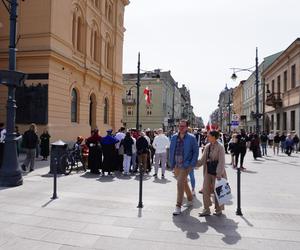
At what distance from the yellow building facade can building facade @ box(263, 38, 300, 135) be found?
16610 mm

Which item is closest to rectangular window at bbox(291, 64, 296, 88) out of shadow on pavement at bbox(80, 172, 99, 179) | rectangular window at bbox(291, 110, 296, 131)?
rectangular window at bbox(291, 110, 296, 131)

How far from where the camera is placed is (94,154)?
12977 millimetres

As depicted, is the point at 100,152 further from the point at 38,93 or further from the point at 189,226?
the point at 38,93

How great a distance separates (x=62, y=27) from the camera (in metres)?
21.9

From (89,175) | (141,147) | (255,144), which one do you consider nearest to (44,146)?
(89,175)

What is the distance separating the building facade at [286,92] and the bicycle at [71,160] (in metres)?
21.9

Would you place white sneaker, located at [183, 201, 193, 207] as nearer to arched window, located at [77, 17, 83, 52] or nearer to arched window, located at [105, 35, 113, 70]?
arched window, located at [77, 17, 83, 52]

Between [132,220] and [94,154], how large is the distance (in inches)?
266

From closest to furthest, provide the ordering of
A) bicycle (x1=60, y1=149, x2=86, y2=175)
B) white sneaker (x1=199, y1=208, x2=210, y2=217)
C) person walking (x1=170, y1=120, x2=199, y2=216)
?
white sneaker (x1=199, y1=208, x2=210, y2=217)
person walking (x1=170, y1=120, x2=199, y2=216)
bicycle (x1=60, y1=149, x2=86, y2=175)

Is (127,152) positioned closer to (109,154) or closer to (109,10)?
(109,154)

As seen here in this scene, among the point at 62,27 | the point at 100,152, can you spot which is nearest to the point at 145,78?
the point at 62,27

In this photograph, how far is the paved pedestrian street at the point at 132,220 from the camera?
5.27 m

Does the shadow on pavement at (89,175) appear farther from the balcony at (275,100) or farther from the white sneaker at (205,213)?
the balcony at (275,100)

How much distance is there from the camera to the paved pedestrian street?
5.27 meters
